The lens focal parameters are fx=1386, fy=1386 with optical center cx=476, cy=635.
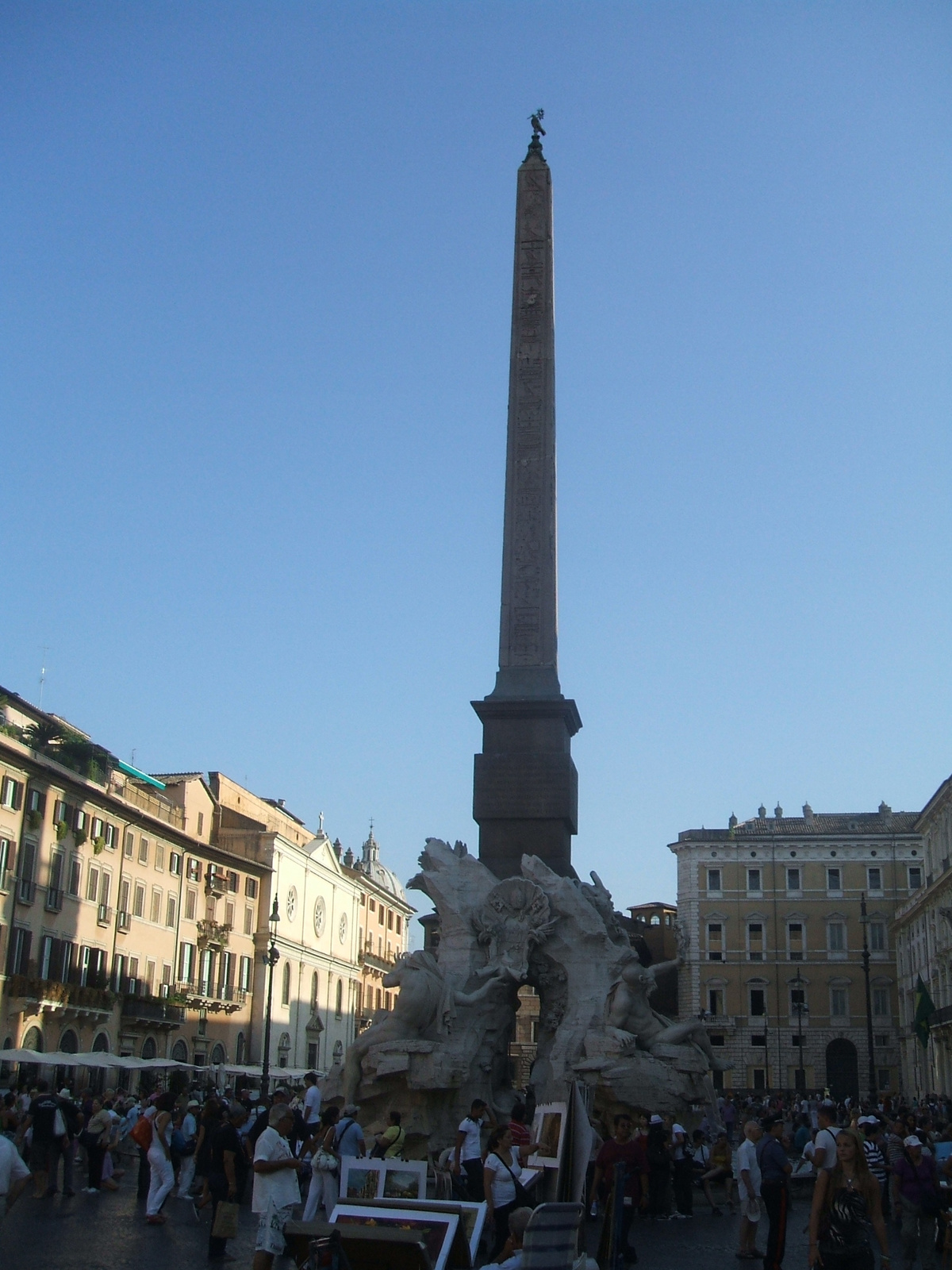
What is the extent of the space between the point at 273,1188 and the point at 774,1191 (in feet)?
10.8

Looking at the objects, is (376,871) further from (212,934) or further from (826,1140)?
(826,1140)

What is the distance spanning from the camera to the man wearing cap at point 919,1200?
8.98m

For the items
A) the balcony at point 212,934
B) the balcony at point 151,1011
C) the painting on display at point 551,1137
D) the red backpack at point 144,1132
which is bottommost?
the red backpack at point 144,1132

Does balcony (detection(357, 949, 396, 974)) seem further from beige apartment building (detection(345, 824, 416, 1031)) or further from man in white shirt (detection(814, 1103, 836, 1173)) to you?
man in white shirt (detection(814, 1103, 836, 1173))

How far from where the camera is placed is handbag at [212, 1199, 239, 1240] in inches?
344

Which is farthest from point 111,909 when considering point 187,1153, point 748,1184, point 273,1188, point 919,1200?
point 273,1188

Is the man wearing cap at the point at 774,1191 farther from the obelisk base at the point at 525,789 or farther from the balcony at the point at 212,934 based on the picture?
the balcony at the point at 212,934

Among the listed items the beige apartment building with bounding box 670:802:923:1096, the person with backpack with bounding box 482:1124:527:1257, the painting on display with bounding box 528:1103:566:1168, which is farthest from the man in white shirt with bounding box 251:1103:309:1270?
the beige apartment building with bounding box 670:802:923:1096

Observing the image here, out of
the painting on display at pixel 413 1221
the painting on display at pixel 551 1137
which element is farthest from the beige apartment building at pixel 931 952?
the painting on display at pixel 413 1221

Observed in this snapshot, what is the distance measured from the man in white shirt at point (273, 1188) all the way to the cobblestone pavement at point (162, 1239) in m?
1.76

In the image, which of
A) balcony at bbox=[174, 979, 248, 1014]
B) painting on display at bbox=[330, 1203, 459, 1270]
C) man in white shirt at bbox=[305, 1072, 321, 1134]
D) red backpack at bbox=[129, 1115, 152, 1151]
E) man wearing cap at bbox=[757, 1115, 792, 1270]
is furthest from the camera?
balcony at bbox=[174, 979, 248, 1014]

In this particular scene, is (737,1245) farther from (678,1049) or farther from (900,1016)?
(900,1016)

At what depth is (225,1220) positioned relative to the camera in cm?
875

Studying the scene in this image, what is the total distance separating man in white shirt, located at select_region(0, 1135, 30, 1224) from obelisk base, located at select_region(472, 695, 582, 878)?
9.35m
